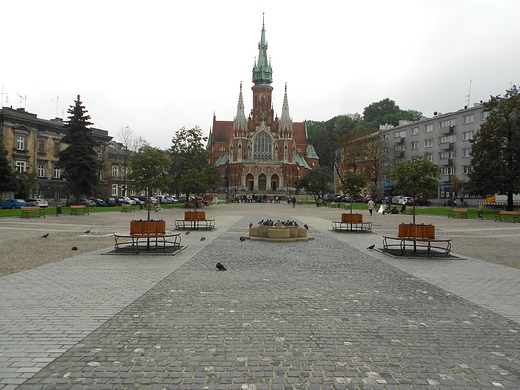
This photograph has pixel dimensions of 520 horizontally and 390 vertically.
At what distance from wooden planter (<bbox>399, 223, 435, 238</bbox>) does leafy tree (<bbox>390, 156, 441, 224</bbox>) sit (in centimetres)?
190

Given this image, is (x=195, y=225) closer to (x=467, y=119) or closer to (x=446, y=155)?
(x=467, y=119)

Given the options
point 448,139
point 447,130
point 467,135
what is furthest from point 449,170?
point 447,130

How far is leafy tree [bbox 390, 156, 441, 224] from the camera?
47.2 ft

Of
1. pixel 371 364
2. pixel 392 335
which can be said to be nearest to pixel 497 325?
pixel 392 335

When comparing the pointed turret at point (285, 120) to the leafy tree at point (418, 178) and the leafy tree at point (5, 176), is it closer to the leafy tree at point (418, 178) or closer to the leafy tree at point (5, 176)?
the leafy tree at point (5, 176)

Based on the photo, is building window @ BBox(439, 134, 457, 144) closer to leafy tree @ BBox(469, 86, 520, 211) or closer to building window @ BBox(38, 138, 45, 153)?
leafy tree @ BBox(469, 86, 520, 211)

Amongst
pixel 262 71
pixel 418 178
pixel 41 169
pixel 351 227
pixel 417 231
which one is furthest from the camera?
pixel 262 71

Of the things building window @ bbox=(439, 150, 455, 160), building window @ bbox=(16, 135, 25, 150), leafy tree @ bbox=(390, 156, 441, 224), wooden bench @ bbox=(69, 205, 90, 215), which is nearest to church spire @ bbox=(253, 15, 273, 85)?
building window @ bbox=(439, 150, 455, 160)

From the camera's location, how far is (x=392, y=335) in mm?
5168

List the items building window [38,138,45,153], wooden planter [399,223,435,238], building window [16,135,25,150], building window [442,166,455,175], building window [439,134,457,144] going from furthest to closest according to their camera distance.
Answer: building window [442,166,455,175]
building window [439,134,457,144]
building window [38,138,45,153]
building window [16,135,25,150]
wooden planter [399,223,435,238]

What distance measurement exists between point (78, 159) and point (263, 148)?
61917 millimetres

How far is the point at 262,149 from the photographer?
330ft

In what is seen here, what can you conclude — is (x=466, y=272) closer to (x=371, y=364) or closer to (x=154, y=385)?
(x=371, y=364)

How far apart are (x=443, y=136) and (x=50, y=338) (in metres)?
68.7
